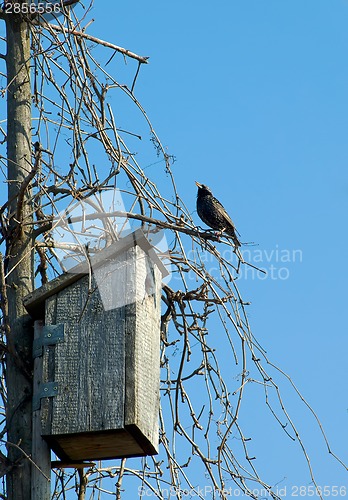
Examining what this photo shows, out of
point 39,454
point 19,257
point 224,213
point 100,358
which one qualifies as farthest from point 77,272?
point 224,213

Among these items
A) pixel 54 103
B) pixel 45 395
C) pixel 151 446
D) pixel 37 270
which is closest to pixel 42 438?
pixel 45 395

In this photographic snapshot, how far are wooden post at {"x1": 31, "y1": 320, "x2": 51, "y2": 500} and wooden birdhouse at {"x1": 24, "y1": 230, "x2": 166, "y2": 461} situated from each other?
0.04ft

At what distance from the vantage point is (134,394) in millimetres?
4133

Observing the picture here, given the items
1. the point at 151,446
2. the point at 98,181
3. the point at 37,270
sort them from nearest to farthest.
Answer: the point at 98,181
the point at 151,446
the point at 37,270

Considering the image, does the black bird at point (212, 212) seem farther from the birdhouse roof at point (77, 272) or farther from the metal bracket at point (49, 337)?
the metal bracket at point (49, 337)

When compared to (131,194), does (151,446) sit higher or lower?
lower

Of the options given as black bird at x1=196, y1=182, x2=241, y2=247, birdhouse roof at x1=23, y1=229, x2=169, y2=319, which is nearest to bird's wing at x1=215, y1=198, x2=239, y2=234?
black bird at x1=196, y1=182, x2=241, y2=247

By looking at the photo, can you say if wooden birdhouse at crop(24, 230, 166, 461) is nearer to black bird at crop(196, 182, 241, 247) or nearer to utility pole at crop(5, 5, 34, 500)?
utility pole at crop(5, 5, 34, 500)

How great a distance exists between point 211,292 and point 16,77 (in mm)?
1161

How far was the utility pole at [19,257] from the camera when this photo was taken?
13.4 ft

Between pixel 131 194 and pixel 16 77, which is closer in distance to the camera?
pixel 131 194

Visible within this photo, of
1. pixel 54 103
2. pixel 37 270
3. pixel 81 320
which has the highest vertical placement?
pixel 54 103

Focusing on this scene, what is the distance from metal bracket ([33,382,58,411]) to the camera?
4.14m

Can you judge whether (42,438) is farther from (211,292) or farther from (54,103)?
(54,103)
